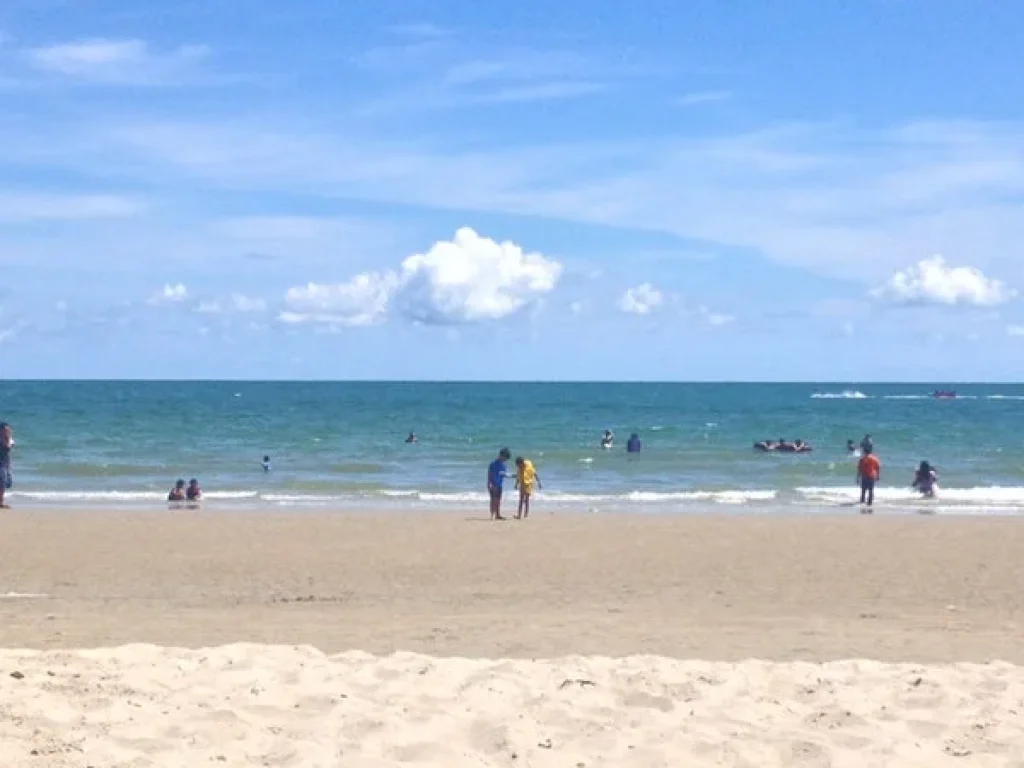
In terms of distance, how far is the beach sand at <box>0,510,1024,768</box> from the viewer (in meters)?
6.38

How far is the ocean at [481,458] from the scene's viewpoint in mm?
31172

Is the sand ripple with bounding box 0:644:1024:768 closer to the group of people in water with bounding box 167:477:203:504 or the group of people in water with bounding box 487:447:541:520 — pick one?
the group of people in water with bounding box 487:447:541:520

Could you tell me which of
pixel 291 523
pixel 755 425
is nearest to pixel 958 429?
pixel 755 425

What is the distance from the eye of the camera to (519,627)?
11742 mm

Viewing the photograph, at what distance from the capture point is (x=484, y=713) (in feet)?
22.3

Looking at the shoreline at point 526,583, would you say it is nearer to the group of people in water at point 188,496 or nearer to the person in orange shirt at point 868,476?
the person in orange shirt at point 868,476

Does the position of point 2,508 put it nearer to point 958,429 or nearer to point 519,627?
point 519,627

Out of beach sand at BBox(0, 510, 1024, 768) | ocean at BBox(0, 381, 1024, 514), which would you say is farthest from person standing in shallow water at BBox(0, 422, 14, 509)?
ocean at BBox(0, 381, 1024, 514)

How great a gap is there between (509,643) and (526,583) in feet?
18.0

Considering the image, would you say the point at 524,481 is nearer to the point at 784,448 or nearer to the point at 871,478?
the point at 871,478

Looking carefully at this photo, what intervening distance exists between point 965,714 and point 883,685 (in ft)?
2.33

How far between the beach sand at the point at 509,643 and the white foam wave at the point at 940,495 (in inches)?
279

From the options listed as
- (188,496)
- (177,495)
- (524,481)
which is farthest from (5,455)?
(524,481)

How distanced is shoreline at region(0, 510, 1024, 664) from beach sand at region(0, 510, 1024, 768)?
67 millimetres
